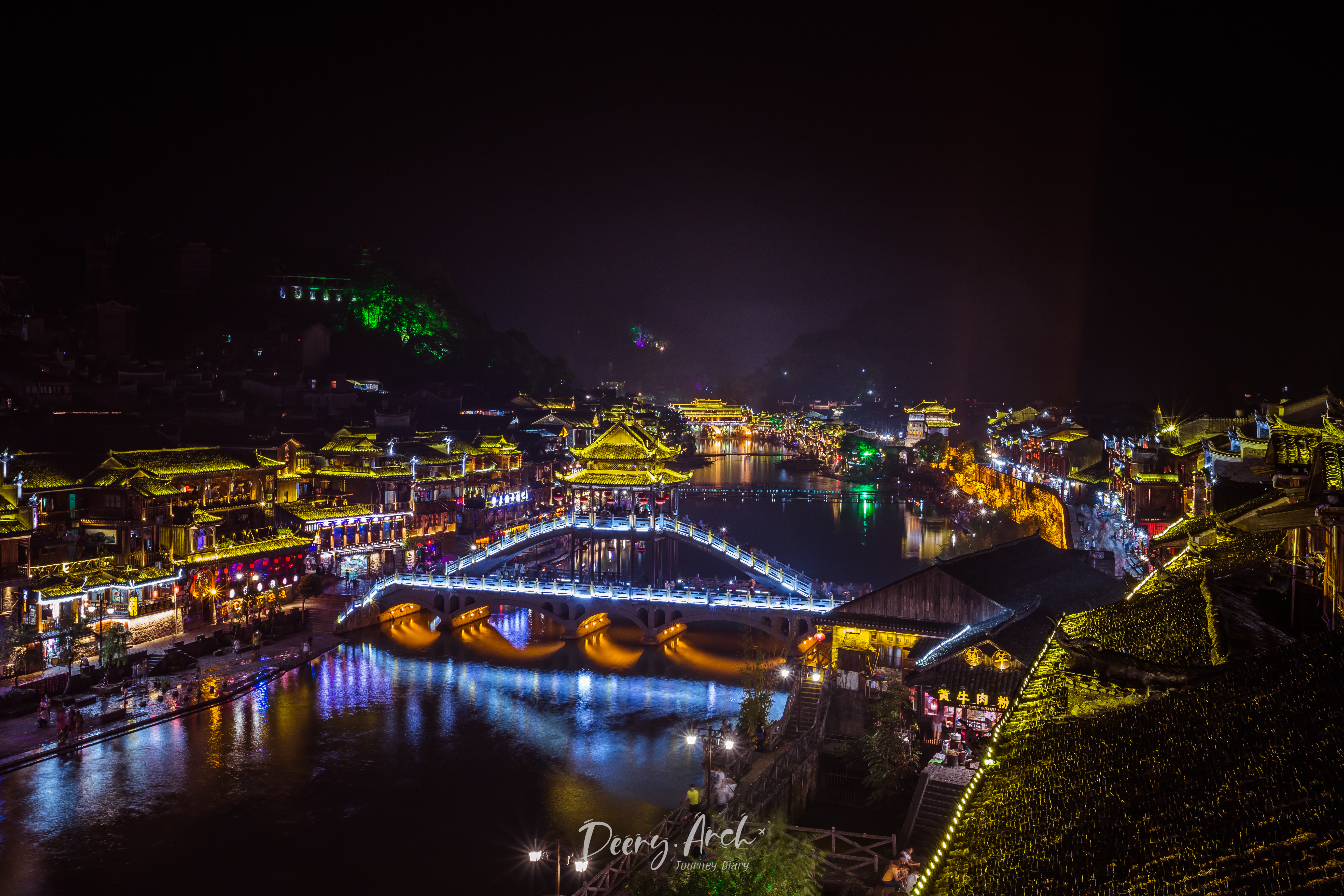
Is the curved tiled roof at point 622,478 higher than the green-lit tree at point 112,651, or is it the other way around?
the curved tiled roof at point 622,478

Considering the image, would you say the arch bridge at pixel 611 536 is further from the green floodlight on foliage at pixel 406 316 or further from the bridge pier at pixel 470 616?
the green floodlight on foliage at pixel 406 316

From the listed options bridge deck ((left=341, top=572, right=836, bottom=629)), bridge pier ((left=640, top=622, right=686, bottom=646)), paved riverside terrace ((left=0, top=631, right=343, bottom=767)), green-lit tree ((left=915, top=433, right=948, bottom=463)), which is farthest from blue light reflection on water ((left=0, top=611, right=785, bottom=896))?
green-lit tree ((left=915, top=433, right=948, bottom=463))

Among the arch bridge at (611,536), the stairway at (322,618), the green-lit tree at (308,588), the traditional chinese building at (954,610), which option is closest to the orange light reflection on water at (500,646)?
the arch bridge at (611,536)

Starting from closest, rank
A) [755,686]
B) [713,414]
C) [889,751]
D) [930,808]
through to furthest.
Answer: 1. [930,808]
2. [889,751]
3. [755,686]
4. [713,414]

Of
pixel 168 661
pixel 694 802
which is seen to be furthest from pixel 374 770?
pixel 168 661

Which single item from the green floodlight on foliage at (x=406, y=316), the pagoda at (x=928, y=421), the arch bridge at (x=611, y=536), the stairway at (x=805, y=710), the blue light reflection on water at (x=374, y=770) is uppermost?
the green floodlight on foliage at (x=406, y=316)

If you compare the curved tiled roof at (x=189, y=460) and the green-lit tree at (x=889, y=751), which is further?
the curved tiled roof at (x=189, y=460)

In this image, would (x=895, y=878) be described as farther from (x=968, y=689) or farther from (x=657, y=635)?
(x=657, y=635)

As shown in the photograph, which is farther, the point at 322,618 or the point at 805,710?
the point at 322,618

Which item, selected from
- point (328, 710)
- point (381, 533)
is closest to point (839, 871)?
point (328, 710)
